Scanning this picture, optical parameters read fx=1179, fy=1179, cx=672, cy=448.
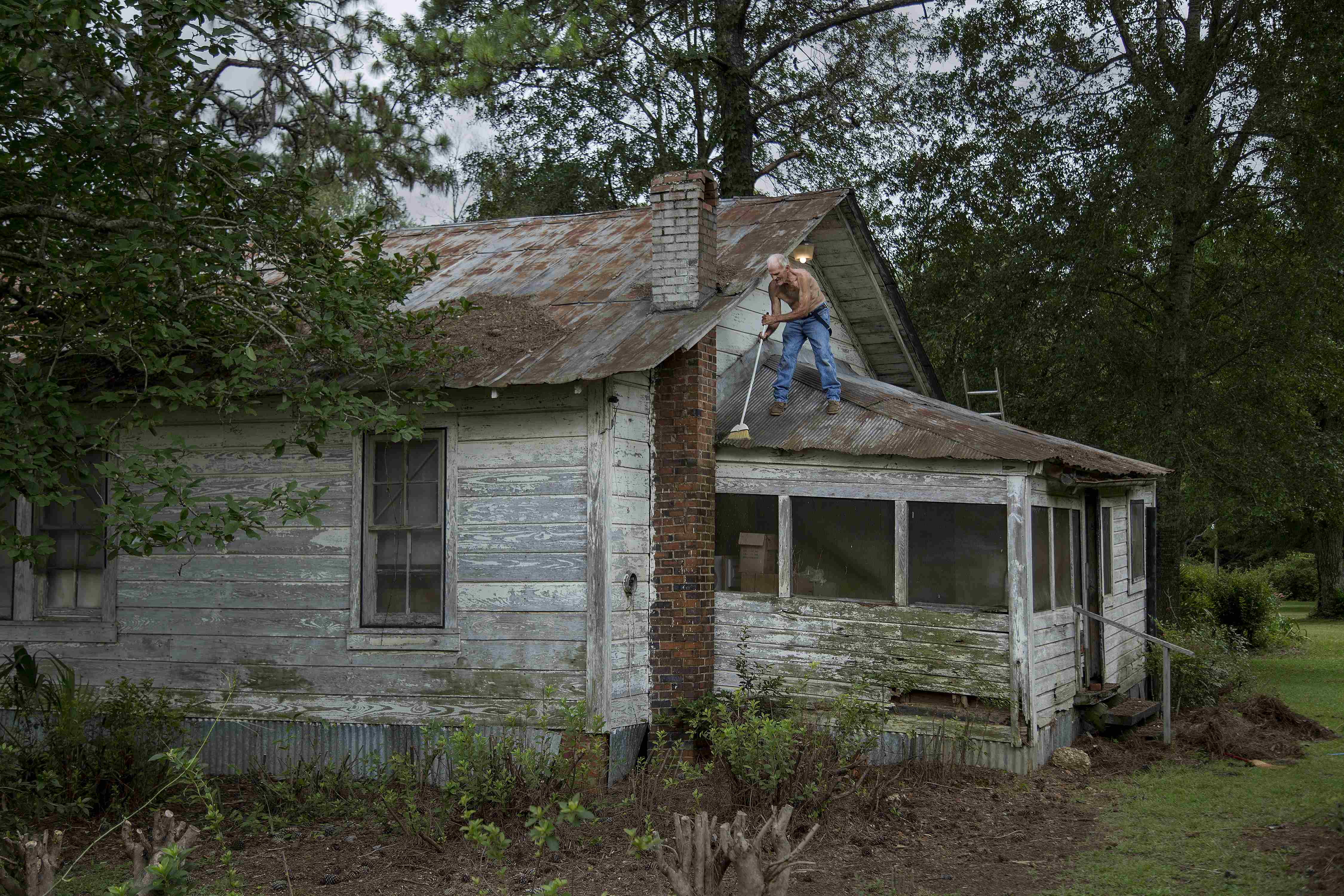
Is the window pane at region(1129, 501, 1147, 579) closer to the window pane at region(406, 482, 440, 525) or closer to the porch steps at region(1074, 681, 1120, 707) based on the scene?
the porch steps at region(1074, 681, 1120, 707)

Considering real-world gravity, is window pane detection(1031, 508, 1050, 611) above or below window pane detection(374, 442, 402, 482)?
below

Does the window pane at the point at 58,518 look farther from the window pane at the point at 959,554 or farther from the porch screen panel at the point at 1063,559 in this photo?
the porch screen panel at the point at 1063,559

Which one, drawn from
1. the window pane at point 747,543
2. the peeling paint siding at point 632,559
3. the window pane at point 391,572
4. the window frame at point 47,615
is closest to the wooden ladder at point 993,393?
the window pane at point 747,543

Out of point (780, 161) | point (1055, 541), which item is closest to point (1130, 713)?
point (1055, 541)

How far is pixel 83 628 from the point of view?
1045 cm

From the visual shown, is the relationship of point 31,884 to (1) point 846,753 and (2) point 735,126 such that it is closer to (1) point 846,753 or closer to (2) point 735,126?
(1) point 846,753

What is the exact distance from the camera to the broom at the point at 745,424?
401 inches

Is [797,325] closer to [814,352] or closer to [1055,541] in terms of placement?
[814,352]

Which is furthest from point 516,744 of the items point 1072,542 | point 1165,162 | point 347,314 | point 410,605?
point 1165,162

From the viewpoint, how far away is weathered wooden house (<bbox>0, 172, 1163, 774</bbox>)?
30.9ft

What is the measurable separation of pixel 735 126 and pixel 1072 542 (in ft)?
42.2

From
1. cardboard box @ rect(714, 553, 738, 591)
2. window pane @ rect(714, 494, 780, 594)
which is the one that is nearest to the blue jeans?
window pane @ rect(714, 494, 780, 594)

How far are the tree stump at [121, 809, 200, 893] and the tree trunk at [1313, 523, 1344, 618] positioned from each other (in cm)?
3009

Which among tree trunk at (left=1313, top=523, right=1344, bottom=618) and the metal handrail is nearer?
the metal handrail
